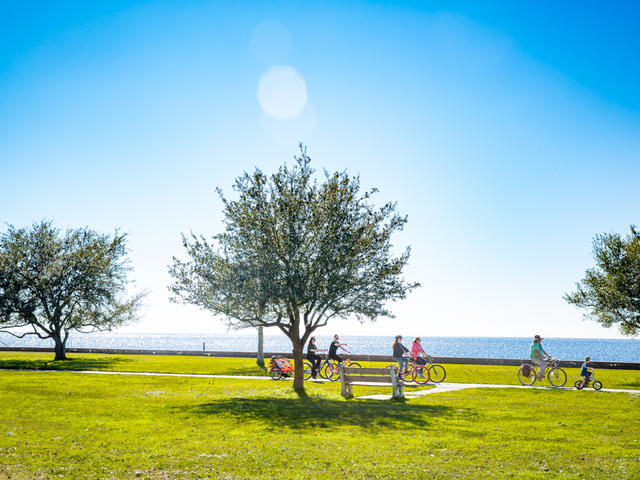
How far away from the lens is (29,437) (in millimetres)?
11680

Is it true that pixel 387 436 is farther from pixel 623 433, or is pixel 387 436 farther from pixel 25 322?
pixel 25 322

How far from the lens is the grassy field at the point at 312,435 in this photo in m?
9.19

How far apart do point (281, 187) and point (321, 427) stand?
1061 centimetres

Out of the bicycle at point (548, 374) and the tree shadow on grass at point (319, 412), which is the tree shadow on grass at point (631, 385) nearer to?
the bicycle at point (548, 374)

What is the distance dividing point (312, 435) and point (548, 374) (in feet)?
49.4

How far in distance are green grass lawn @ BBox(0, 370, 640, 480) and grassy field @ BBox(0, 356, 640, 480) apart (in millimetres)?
28

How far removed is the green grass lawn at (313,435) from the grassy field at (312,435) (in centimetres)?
3

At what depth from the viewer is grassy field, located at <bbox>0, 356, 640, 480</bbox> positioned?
9188mm

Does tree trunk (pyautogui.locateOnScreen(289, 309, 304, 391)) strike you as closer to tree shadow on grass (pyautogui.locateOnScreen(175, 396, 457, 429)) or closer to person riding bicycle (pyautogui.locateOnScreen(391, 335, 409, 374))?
tree shadow on grass (pyautogui.locateOnScreen(175, 396, 457, 429))

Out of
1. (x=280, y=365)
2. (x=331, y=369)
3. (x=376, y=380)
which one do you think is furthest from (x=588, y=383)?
(x=280, y=365)

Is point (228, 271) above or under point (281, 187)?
under

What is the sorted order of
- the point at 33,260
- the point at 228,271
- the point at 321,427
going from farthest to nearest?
1. the point at 33,260
2. the point at 228,271
3. the point at 321,427

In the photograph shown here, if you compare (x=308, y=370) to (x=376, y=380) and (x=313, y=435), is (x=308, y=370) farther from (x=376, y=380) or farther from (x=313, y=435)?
(x=313, y=435)

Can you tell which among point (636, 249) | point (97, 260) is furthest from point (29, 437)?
point (97, 260)
